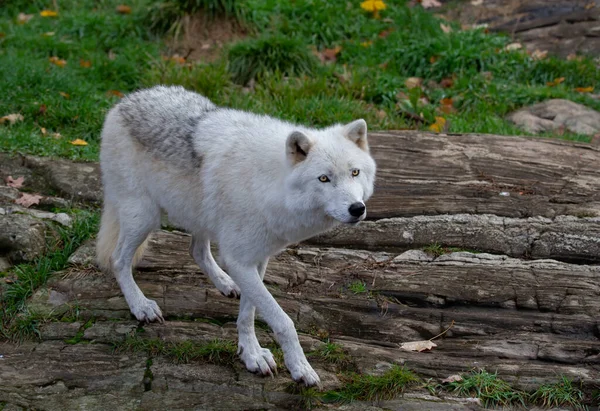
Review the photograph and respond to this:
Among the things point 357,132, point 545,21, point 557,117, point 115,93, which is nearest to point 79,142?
point 115,93

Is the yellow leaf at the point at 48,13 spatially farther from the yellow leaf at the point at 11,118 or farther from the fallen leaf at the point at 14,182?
the fallen leaf at the point at 14,182

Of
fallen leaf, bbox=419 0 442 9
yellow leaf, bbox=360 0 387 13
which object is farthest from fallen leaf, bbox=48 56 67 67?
fallen leaf, bbox=419 0 442 9

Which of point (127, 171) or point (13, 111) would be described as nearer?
point (127, 171)

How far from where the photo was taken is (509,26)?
1179 centimetres

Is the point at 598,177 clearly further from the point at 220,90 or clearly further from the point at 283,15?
the point at 283,15

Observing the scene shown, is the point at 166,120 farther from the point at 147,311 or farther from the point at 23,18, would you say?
the point at 23,18

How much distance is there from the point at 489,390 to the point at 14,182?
4.79 meters

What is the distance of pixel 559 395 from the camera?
477cm

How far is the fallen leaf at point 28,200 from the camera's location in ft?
22.0

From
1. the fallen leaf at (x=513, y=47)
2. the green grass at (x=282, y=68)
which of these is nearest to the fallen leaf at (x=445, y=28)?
the green grass at (x=282, y=68)

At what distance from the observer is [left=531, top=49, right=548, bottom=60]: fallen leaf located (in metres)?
11.0

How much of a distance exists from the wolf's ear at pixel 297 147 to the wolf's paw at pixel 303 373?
4.30 ft

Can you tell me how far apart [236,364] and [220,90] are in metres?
5.22

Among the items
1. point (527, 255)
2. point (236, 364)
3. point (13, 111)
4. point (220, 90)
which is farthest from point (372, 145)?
point (13, 111)
